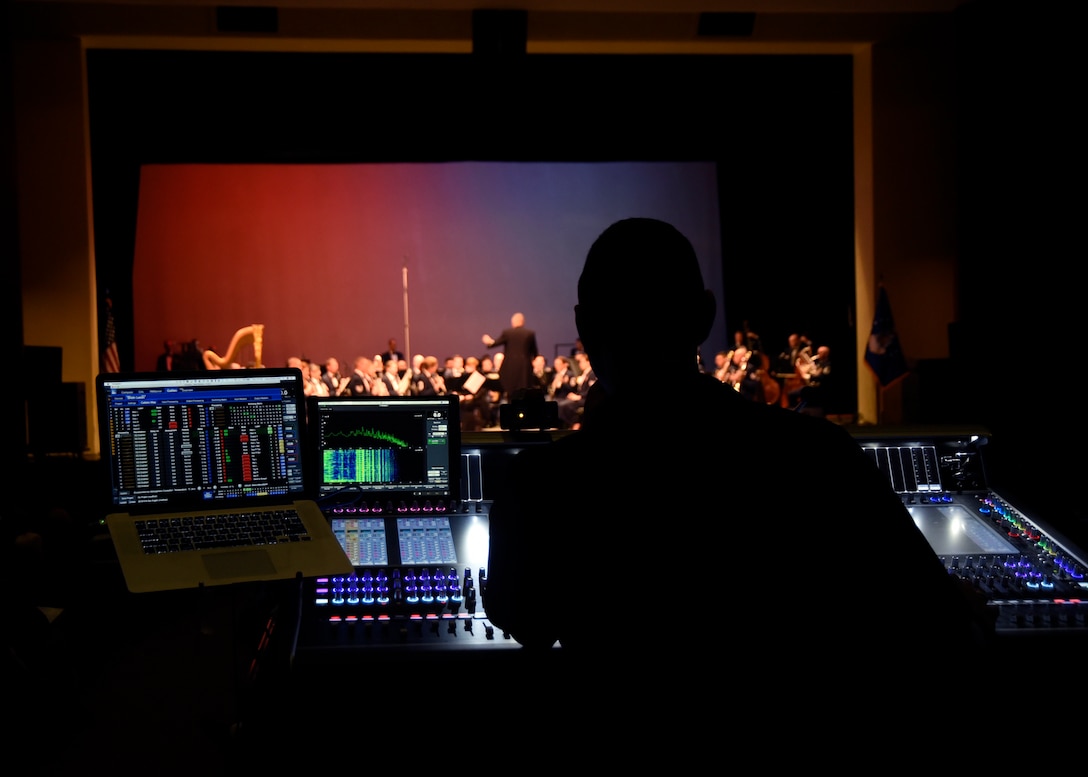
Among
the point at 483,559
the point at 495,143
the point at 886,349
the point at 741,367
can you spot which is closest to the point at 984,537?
the point at 483,559

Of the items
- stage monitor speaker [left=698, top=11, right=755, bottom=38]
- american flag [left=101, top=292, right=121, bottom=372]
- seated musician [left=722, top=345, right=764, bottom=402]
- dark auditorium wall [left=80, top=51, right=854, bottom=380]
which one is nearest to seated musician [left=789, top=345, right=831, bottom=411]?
seated musician [left=722, top=345, right=764, bottom=402]

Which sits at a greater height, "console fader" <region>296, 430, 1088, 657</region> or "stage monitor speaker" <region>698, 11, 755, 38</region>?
"stage monitor speaker" <region>698, 11, 755, 38</region>

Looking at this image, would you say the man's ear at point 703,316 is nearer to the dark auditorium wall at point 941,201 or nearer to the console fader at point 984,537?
the console fader at point 984,537

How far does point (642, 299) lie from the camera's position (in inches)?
39.0

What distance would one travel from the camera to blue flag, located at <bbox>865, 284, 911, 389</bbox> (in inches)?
368

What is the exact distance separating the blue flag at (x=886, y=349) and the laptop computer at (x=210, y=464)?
8093mm

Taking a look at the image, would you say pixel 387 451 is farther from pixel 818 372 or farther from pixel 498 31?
pixel 818 372

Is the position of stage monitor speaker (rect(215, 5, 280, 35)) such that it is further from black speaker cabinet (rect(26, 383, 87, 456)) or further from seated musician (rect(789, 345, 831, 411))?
seated musician (rect(789, 345, 831, 411))

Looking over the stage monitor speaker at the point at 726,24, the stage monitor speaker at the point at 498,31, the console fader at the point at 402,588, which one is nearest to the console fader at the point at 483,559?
the console fader at the point at 402,588

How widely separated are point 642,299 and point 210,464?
1380mm

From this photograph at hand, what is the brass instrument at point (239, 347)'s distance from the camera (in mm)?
10805

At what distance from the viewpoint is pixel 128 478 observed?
2037 millimetres

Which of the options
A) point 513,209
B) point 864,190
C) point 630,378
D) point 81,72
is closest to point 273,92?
point 81,72

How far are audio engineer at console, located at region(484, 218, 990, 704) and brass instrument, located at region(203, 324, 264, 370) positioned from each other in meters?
10.1
